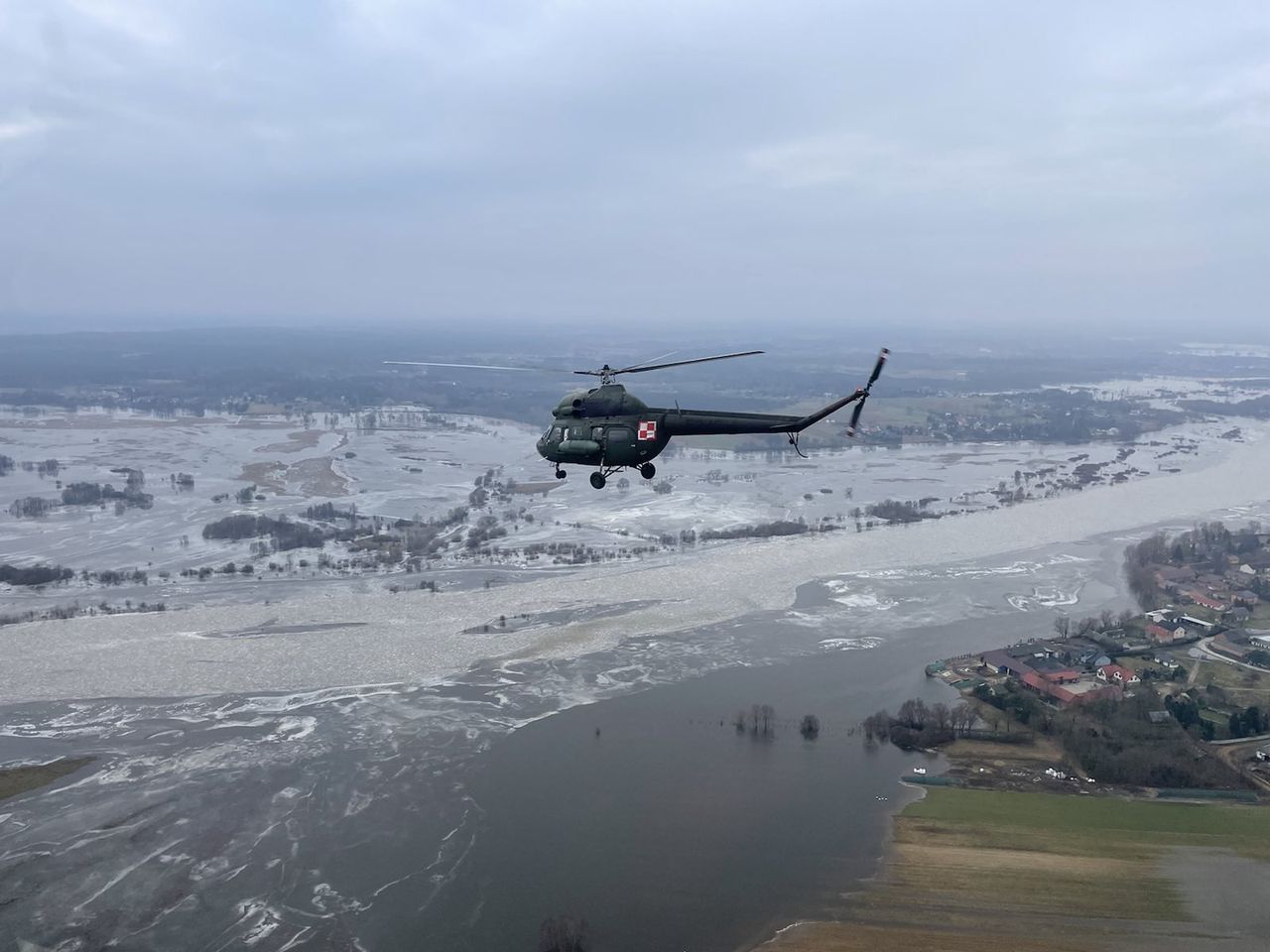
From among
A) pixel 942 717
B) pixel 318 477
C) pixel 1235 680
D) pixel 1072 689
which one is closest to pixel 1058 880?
pixel 942 717

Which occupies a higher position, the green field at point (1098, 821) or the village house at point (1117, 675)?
the village house at point (1117, 675)

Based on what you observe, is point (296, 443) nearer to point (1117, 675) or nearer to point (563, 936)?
point (1117, 675)

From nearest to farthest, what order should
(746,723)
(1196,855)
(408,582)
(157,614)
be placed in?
(1196,855) → (746,723) → (157,614) → (408,582)

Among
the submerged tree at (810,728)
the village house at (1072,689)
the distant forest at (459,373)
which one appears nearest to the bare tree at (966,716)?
the village house at (1072,689)

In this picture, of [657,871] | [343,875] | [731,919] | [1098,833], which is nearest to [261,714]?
[343,875]

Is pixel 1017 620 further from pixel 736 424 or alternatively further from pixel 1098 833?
pixel 736 424

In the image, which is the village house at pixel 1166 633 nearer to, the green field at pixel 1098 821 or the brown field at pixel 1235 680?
the brown field at pixel 1235 680
